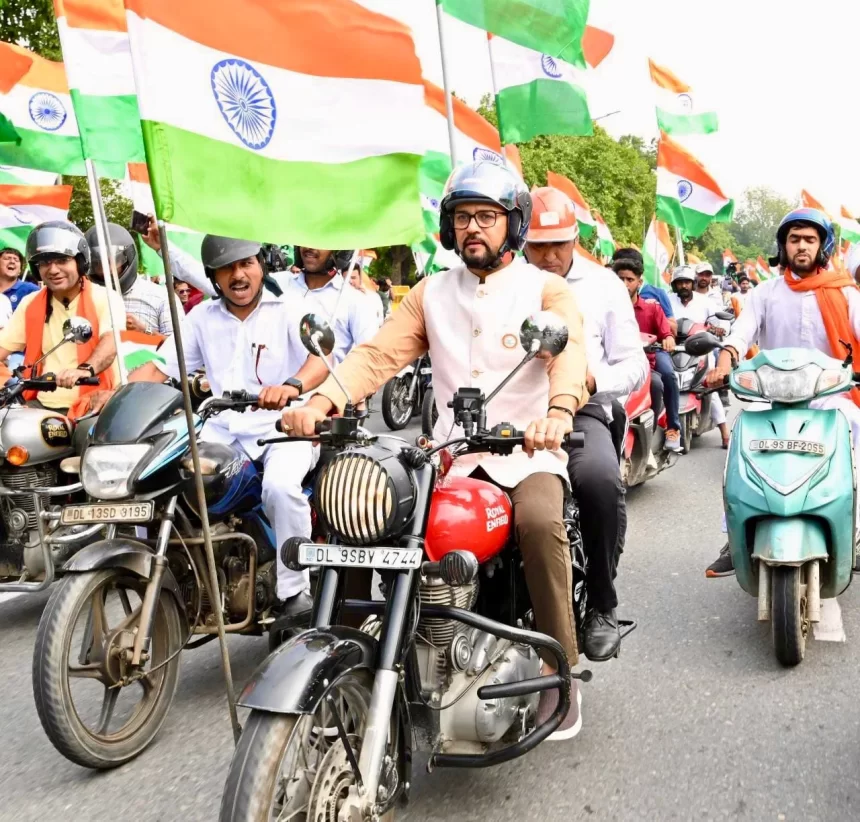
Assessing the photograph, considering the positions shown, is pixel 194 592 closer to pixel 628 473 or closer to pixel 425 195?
pixel 628 473

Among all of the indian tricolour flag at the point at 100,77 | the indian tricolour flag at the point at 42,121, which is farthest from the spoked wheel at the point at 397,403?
the indian tricolour flag at the point at 100,77

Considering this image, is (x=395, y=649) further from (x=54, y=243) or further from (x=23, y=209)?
(x=23, y=209)

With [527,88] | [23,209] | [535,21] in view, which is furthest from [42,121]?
[535,21]

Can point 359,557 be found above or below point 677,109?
below

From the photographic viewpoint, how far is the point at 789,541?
4199mm

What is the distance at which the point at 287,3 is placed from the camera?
3.26m

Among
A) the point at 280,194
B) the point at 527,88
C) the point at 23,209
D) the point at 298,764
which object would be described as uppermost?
the point at 527,88

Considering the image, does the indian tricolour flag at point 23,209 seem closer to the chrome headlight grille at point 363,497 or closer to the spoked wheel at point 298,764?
the chrome headlight grille at point 363,497

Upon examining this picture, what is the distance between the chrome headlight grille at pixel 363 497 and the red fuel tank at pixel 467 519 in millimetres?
268

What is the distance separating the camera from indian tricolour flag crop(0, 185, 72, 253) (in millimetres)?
8797

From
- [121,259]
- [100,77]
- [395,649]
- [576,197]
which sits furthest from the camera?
[576,197]

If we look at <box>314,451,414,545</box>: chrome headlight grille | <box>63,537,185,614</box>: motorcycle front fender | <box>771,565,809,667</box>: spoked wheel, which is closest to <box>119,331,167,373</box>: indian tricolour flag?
<box>63,537,185,614</box>: motorcycle front fender

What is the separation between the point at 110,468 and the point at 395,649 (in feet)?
5.35

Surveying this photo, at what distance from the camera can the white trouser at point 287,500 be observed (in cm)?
420
